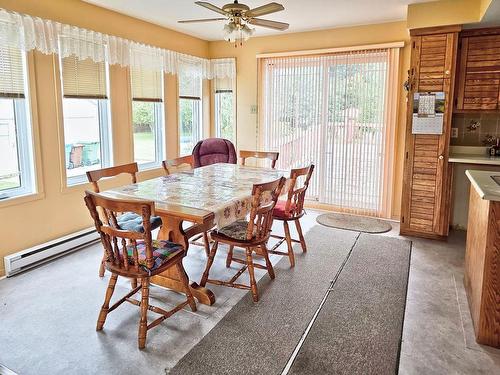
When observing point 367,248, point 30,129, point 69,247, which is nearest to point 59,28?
point 30,129

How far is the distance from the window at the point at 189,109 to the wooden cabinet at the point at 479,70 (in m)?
3.43

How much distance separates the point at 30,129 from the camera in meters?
3.34

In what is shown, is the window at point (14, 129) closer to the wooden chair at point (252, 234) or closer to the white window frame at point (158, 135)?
the white window frame at point (158, 135)

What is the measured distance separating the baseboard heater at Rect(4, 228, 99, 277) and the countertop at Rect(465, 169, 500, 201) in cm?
349

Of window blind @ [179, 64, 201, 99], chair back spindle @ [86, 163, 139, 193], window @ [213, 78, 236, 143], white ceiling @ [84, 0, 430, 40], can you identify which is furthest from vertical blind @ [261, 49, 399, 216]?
chair back spindle @ [86, 163, 139, 193]

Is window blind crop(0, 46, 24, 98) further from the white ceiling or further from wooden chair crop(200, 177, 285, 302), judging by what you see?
wooden chair crop(200, 177, 285, 302)

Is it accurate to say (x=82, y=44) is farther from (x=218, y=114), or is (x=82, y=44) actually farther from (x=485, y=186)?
(x=485, y=186)

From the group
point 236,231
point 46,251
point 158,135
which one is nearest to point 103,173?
point 46,251

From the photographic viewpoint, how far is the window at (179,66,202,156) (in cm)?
533

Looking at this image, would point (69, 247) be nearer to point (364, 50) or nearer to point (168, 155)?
point (168, 155)

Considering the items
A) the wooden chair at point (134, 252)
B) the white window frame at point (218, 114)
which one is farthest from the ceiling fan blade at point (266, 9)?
the white window frame at point (218, 114)

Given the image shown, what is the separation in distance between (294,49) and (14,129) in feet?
11.6

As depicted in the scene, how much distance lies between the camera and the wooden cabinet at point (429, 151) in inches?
147

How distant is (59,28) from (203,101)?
260 cm
